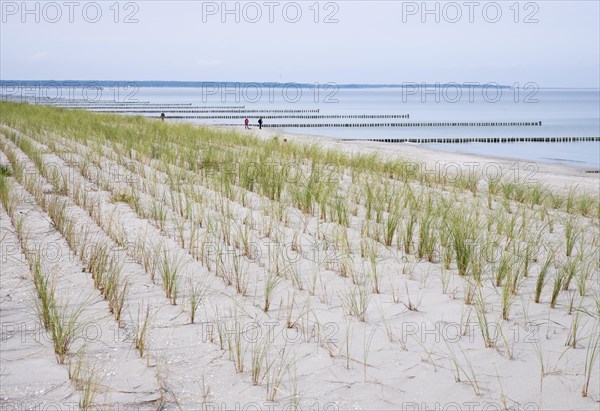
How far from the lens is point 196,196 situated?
7637 mm

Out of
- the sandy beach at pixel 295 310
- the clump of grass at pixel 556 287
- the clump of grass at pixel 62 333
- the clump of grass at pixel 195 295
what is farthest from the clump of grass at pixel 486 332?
the clump of grass at pixel 62 333

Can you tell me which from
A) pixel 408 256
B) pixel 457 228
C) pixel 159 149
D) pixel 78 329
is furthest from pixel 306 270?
pixel 159 149

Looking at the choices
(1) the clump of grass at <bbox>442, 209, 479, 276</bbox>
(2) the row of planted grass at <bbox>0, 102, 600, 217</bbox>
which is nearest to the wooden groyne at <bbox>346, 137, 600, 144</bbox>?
(2) the row of planted grass at <bbox>0, 102, 600, 217</bbox>

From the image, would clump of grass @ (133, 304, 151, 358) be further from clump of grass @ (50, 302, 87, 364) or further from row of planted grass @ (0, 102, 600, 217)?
row of planted grass @ (0, 102, 600, 217)

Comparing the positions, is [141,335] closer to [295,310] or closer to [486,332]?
[295,310]

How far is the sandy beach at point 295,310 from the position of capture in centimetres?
305

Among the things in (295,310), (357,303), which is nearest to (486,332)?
(357,303)

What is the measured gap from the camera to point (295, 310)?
4047 mm

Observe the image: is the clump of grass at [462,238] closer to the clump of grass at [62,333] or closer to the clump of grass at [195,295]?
the clump of grass at [195,295]

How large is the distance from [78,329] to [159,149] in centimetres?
908

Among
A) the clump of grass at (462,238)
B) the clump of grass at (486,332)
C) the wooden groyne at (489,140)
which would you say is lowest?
the clump of grass at (486,332)

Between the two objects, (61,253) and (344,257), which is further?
(61,253)

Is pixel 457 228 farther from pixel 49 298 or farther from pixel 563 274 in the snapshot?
pixel 49 298

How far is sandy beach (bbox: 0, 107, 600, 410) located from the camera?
3.05 m
